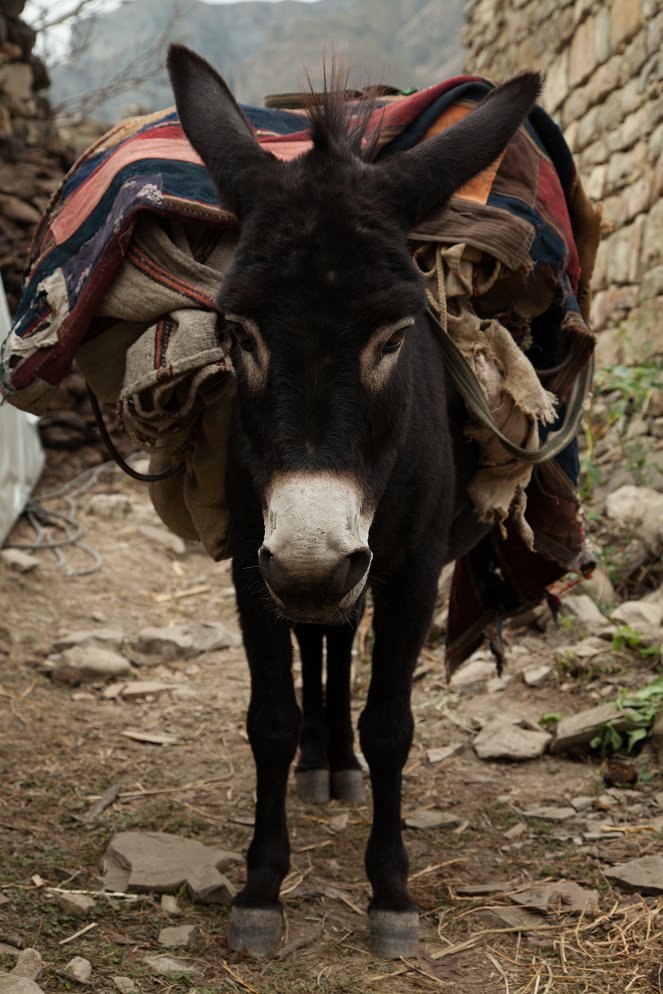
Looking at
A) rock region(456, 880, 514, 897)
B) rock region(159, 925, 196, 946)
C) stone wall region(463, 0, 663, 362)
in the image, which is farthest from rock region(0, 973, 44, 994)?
stone wall region(463, 0, 663, 362)

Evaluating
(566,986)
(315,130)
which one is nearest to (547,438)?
(315,130)

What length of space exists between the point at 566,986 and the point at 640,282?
4336mm

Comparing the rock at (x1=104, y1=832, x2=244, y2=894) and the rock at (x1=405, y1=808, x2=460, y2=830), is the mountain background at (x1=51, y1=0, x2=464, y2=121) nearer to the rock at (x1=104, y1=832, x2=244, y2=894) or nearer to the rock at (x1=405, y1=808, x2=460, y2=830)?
the rock at (x1=405, y1=808, x2=460, y2=830)

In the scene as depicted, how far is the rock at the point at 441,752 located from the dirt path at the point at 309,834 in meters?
0.04

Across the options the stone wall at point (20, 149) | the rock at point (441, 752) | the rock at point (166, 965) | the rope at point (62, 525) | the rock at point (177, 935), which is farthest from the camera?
the stone wall at point (20, 149)

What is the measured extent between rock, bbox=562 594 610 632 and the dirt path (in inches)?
4.9

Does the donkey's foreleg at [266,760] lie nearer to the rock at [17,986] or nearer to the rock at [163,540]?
the rock at [17,986]

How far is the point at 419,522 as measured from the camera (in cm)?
237

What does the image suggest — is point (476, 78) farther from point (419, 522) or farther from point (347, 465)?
point (347, 465)

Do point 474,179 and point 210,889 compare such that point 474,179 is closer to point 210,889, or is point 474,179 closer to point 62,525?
point 210,889

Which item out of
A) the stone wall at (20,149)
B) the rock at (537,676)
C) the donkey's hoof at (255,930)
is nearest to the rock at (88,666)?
the rock at (537,676)

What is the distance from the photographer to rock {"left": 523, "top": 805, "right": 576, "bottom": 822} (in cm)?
307

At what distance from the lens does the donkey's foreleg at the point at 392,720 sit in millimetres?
2414

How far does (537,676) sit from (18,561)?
290cm
